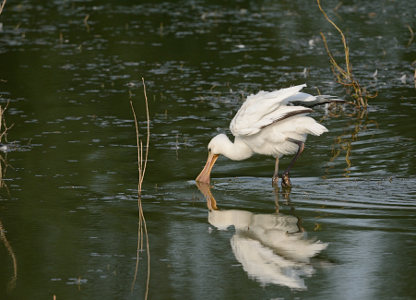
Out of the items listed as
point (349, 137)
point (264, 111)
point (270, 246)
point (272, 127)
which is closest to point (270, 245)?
point (270, 246)

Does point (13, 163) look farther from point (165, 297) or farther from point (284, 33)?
point (284, 33)

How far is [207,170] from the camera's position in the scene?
10.3 meters

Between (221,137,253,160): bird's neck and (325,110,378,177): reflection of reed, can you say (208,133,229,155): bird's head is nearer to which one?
(221,137,253,160): bird's neck

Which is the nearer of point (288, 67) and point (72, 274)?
point (72, 274)

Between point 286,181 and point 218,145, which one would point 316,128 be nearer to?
point 286,181

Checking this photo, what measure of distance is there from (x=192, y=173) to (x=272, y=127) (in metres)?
1.11

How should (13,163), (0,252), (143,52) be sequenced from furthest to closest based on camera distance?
(143,52) → (13,163) → (0,252)

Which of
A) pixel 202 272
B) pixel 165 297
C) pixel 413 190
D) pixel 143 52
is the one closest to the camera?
pixel 165 297

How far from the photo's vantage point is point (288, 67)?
17.3 metres

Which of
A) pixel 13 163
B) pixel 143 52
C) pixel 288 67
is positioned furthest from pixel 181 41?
pixel 13 163

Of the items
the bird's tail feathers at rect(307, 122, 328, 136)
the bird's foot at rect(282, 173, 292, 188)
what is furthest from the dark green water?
the bird's tail feathers at rect(307, 122, 328, 136)

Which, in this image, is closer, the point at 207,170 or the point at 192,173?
the point at 207,170

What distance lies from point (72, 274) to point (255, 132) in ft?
10.8

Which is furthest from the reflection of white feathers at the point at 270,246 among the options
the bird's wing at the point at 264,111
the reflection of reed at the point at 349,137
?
the reflection of reed at the point at 349,137
